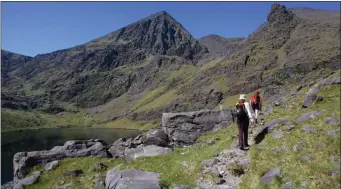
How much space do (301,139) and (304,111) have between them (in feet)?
15.2

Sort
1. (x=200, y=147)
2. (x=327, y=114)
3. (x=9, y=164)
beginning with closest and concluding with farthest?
(x=327, y=114) < (x=200, y=147) < (x=9, y=164)

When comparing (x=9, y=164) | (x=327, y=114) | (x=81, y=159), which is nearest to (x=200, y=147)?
(x=327, y=114)

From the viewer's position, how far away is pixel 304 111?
2231 cm

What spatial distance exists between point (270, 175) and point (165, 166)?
26.5 feet

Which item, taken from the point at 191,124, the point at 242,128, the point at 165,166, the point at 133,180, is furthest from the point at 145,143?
the point at 242,128

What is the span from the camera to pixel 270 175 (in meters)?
15.9

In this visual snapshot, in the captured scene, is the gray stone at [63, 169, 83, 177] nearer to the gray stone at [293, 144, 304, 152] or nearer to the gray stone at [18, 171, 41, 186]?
the gray stone at [18, 171, 41, 186]

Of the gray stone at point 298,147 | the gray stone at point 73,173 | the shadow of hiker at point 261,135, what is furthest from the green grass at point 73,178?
the gray stone at point 298,147

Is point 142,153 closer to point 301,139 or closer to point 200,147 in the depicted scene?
point 200,147

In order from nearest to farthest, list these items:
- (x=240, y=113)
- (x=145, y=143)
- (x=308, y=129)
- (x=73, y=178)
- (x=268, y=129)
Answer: (x=308, y=129)
(x=240, y=113)
(x=268, y=129)
(x=73, y=178)
(x=145, y=143)

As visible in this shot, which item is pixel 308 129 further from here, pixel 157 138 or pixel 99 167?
pixel 157 138

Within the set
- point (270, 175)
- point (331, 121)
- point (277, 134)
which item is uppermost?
point (331, 121)

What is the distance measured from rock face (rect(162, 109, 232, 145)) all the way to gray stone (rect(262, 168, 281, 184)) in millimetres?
22154

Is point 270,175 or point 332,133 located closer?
point 270,175
